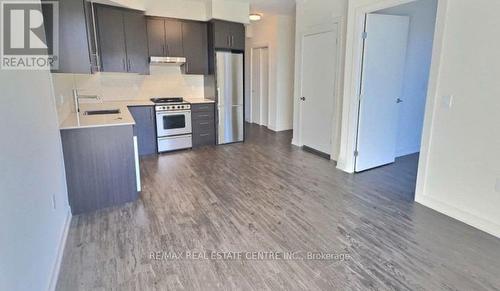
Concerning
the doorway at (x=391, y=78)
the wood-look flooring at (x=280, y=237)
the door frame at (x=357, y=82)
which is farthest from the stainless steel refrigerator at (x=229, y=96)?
the doorway at (x=391, y=78)

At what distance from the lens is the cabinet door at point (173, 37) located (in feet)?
16.8

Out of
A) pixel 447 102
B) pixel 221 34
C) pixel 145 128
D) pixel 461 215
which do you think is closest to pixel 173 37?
pixel 221 34

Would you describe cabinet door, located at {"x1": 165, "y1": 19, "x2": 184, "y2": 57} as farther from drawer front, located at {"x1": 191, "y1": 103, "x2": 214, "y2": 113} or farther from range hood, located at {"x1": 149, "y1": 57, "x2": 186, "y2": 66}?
drawer front, located at {"x1": 191, "y1": 103, "x2": 214, "y2": 113}

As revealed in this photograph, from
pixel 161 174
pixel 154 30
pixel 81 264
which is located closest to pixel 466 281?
pixel 81 264

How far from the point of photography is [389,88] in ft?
13.8

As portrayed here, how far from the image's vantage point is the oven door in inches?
198

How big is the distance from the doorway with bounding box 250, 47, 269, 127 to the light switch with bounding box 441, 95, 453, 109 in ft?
15.7

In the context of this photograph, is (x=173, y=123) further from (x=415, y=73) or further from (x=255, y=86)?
(x=415, y=73)

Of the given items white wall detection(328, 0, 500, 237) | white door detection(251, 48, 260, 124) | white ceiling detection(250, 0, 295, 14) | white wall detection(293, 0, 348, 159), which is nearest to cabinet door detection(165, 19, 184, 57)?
white ceiling detection(250, 0, 295, 14)

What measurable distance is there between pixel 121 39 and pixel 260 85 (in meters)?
3.76

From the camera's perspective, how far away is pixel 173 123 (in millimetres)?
5164

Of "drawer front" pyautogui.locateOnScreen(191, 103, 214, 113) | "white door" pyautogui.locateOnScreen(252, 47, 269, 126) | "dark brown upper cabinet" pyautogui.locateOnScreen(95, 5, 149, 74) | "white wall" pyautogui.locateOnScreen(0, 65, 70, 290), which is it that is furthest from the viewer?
"white door" pyautogui.locateOnScreen(252, 47, 269, 126)

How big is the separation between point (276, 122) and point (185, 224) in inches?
184

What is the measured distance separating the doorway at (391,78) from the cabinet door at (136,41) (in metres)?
3.57
